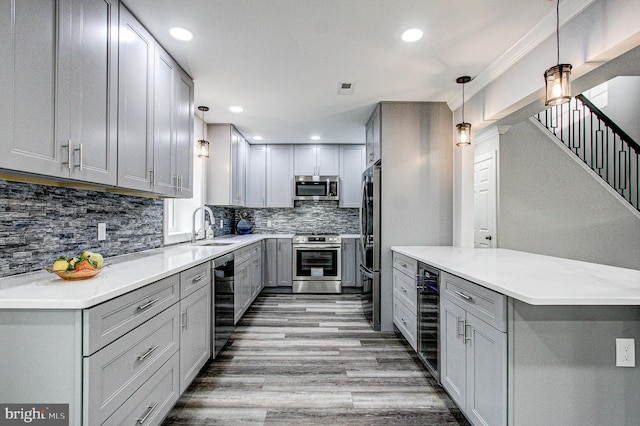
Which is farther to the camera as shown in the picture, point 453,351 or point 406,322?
point 406,322

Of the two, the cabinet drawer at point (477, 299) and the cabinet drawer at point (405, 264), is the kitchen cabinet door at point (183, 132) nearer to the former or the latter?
the cabinet drawer at point (405, 264)

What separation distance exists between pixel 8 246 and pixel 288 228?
13.8ft

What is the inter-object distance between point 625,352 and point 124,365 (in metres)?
2.21

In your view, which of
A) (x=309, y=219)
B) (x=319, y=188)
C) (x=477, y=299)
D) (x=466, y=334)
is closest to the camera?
(x=477, y=299)

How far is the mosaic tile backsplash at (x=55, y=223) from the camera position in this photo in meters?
1.49

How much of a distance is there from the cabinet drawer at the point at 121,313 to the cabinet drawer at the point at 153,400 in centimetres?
32

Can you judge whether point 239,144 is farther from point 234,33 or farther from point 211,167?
point 234,33

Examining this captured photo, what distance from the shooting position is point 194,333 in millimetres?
2174

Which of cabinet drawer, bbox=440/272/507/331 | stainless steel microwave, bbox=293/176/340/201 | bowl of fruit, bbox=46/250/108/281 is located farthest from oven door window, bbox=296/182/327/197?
bowl of fruit, bbox=46/250/108/281

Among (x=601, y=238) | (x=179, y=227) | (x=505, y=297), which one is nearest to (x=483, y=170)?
(x=601, y=238)

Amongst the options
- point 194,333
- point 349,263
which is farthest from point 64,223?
point 349,263

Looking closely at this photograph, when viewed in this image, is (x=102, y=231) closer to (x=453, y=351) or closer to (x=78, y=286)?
(x=78, y=286)

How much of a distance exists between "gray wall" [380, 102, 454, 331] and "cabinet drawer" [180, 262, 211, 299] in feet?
6.09

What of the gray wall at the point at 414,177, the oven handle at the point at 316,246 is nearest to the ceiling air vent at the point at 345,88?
the gray wall at the point at 414,177
